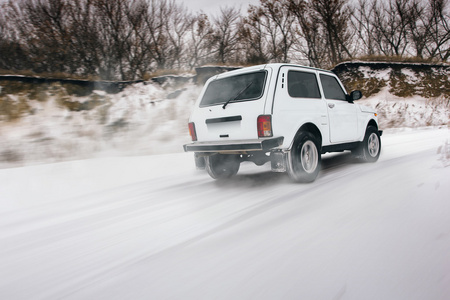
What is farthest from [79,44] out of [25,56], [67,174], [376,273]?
[376,273]

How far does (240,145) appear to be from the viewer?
4.48m

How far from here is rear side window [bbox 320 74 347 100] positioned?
5636 millimetres

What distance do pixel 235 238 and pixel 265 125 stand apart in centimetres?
196

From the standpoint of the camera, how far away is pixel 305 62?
108ft

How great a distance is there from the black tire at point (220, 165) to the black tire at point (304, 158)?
1.11 meters

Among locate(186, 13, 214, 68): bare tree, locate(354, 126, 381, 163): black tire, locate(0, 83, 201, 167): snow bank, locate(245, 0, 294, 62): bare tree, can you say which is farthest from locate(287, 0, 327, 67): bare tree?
locate(354, 126, 381, 163): black tire

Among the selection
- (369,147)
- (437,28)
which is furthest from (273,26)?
(369,147)

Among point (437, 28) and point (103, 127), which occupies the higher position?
point (437, 28)

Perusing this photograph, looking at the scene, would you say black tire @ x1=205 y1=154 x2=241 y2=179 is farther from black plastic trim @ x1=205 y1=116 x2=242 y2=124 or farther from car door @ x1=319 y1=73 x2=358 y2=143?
car door @ x1=319 y1=73 x2=358 y2=143

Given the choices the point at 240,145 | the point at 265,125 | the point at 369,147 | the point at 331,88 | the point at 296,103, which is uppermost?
the point at 331,88

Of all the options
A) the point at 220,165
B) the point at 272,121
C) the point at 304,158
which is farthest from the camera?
the point at 220,165

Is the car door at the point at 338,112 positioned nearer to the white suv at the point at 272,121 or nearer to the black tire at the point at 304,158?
the white suv at the point at 272,121

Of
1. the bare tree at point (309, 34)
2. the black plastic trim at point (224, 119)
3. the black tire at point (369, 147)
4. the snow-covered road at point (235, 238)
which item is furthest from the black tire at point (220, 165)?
the bare tree at point (309, 34)

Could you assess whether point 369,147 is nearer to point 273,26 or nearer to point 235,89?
point 235,89
